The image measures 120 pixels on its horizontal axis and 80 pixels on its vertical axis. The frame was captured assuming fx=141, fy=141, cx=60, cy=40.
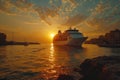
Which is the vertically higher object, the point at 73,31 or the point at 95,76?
the point at 73,31

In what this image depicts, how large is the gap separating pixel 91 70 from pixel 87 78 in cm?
171

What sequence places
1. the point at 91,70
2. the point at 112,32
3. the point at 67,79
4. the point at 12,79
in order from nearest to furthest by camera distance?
the point at 67,79 < the point at 12,79 < the point at 91,70 < the point at 112,32

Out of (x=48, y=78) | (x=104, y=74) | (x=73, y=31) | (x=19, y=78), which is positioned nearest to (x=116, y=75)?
(x=104, y=74)

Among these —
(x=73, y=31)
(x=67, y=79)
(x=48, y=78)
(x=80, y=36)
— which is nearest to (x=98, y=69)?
(x=67, y=79)

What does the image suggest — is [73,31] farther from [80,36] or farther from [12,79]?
[12,79]

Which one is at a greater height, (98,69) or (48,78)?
(98,69)

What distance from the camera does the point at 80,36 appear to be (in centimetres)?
8144

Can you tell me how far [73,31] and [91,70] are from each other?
247ft

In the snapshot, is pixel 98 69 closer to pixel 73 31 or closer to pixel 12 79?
pixel 12 79

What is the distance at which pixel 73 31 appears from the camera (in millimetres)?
87812

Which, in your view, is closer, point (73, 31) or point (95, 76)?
point (95, 76)

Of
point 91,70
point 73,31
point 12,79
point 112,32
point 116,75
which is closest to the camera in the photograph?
point 116,75

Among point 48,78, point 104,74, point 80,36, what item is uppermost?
point 80,36

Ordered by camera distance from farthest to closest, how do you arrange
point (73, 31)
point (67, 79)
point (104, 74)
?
point (73, 31)
point (67, 79)
point (104, 74)
